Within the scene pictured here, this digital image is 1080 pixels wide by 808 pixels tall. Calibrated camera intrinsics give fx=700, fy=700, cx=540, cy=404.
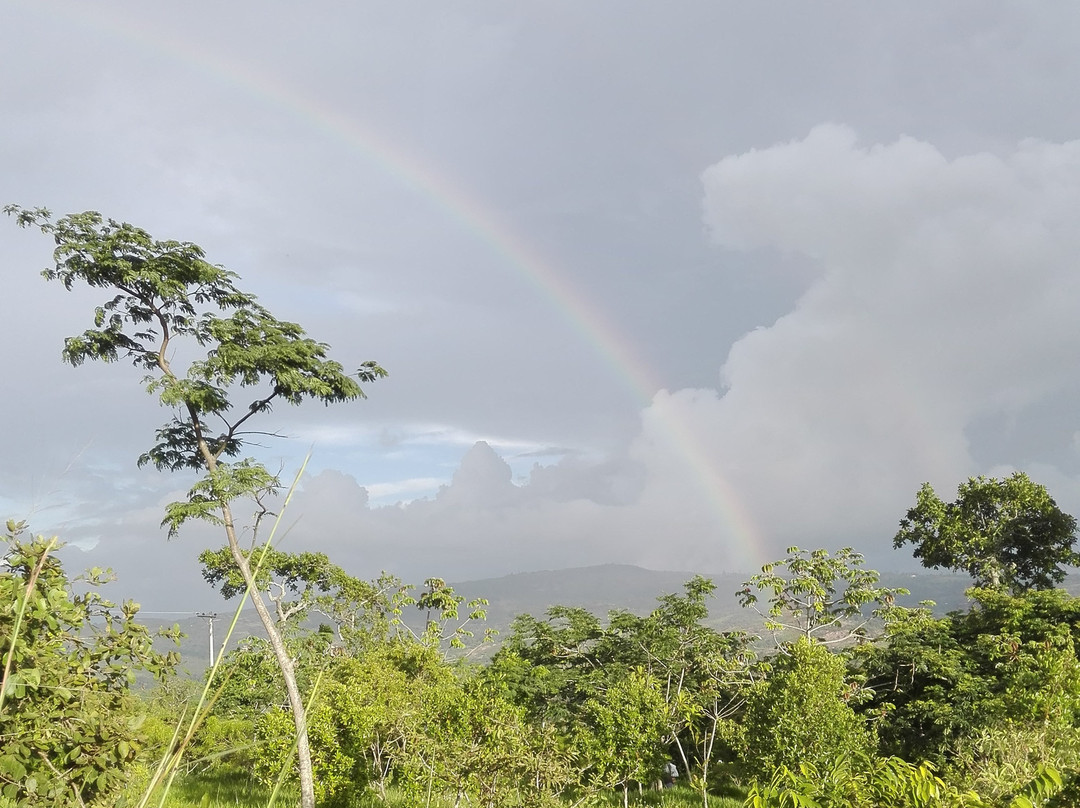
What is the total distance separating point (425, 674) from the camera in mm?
20062

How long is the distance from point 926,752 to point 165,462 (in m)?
20.6

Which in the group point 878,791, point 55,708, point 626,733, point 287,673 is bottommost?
point 626,733

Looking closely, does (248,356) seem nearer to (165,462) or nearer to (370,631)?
(165,462)

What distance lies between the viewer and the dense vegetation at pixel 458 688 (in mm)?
3609

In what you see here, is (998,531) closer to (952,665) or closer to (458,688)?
(952,665)

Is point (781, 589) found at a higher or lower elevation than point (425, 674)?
higher

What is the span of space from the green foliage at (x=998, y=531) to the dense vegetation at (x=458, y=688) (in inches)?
87.7

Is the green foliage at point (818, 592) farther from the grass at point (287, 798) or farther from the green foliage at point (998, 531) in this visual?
the green foliage at point (998, 531)

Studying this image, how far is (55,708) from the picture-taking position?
383cm

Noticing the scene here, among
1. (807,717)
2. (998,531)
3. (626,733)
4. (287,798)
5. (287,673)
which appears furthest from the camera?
(998,531)

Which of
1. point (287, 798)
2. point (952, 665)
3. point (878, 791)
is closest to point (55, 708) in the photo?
point (878, 791)

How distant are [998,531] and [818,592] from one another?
65.2 ft

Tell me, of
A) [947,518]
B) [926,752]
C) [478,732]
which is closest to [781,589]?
[926,752]

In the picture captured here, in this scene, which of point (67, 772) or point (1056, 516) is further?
point (1056, 516)
